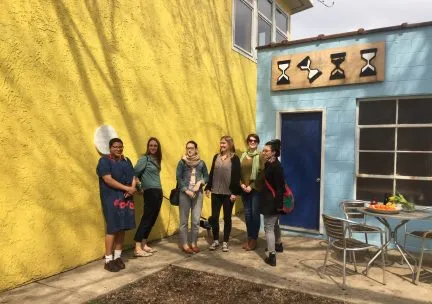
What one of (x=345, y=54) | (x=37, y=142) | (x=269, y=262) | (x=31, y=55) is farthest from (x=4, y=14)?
(x=345, y=54)

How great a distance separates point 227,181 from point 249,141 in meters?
0.72

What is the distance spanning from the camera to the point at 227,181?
Result: 5848 mm

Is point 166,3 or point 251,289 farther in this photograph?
point 166,3

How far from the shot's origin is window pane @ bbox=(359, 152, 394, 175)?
614 centimetres

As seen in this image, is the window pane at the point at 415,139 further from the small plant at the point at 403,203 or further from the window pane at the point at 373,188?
the small plant at the point at 403,203

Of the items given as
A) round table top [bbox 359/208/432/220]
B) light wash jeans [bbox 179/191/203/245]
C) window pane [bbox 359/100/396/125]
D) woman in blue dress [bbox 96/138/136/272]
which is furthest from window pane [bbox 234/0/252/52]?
round table top [bbox 359/208/432/220]

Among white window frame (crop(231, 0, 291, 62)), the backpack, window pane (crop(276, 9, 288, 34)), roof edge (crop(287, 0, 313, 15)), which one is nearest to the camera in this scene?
the backpack

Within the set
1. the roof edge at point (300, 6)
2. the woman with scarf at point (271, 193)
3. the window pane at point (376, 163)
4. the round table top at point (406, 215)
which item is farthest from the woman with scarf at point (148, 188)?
the roof edge at point (300, 6)

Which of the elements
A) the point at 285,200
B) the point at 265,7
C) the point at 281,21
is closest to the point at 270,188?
the point at 285,200

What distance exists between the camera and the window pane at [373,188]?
616 cm

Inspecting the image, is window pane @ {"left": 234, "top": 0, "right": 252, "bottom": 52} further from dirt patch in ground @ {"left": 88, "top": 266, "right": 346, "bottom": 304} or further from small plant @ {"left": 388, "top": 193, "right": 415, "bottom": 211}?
dirt patch in ground @ {"left": 88, "top": 266, "right": 346, "bottom": 304}

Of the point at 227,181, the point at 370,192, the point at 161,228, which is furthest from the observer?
the point at 161,228

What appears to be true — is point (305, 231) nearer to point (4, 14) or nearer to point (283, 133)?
point (283, 133)

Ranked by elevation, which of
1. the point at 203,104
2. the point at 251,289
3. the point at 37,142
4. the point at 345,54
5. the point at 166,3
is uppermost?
the point at 166,3
